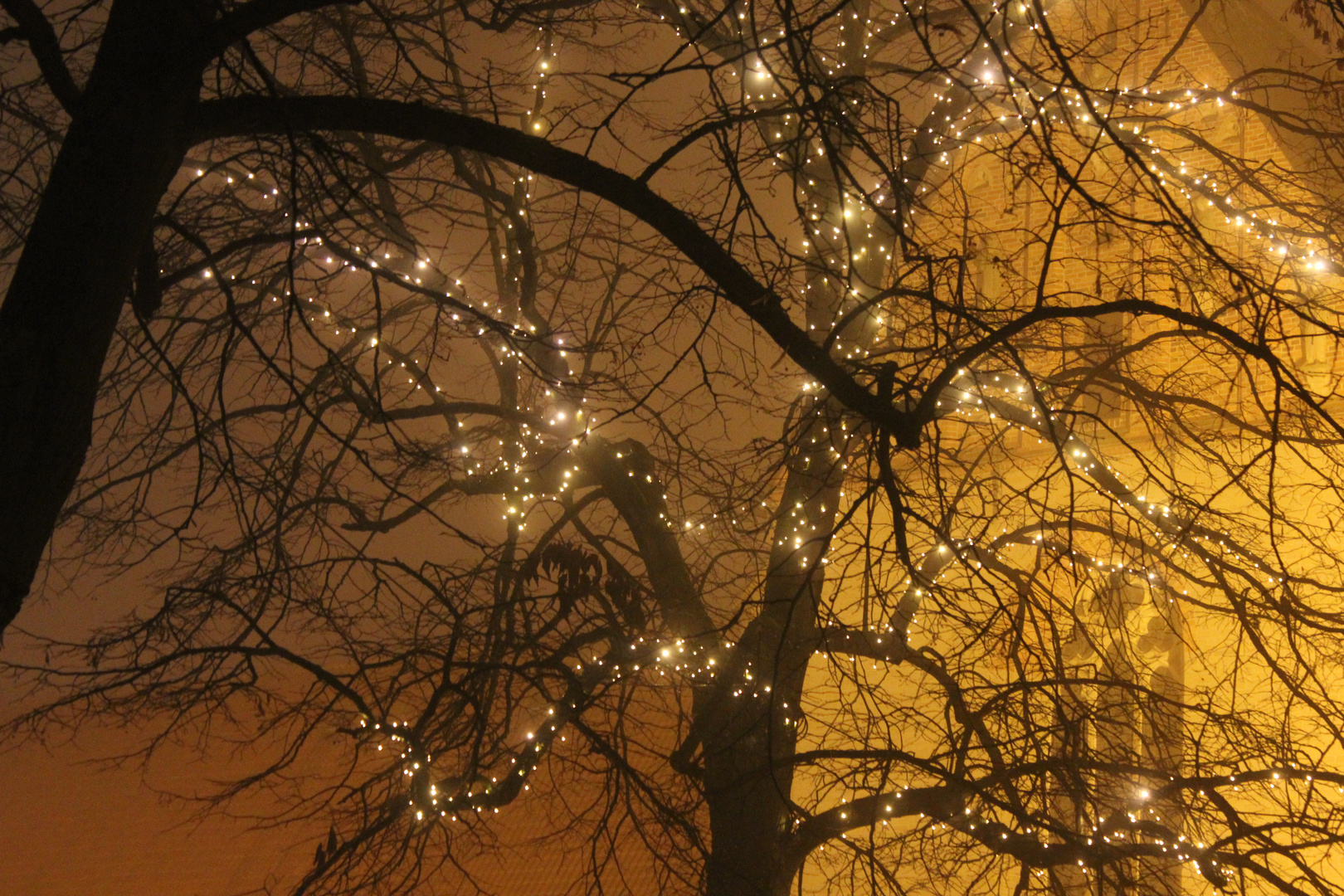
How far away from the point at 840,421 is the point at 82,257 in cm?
265

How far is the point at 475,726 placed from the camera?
13.7ft

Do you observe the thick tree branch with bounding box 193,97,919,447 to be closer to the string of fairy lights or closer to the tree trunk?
the tree trunk

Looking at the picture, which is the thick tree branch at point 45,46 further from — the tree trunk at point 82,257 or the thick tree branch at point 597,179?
the thick tree branch at point 597,179

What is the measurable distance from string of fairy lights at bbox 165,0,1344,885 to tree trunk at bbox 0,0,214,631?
1.07 meters

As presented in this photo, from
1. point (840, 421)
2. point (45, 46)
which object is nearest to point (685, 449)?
point (840, 421)

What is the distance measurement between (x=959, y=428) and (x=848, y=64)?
689 centimetres

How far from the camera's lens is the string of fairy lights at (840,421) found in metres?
4.60

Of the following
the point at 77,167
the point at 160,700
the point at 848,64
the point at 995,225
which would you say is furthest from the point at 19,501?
the point at 995,225

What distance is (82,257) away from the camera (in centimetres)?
243

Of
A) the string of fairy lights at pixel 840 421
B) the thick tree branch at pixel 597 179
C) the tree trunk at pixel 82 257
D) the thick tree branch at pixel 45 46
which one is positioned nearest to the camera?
the tree trunk at pixel 82 257

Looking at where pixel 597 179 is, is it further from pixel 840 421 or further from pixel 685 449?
pixel 685 449

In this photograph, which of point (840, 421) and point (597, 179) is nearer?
point (597, 179)

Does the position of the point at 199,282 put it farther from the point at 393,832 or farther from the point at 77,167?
the point at 77,167

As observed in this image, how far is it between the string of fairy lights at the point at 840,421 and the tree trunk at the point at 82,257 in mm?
1066
